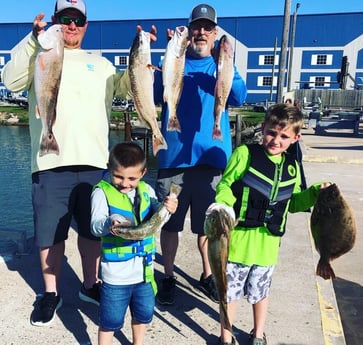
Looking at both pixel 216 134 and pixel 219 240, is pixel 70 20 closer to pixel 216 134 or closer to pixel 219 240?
pixel 216 134

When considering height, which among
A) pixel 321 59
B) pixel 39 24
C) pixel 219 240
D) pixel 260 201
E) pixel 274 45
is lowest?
pixel 219 240

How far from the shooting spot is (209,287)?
351 cm

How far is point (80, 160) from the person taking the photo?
2.96 metres

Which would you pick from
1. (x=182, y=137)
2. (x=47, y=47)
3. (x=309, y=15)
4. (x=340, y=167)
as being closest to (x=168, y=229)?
(x=182, y=137)

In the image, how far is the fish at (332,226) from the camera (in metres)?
2.49

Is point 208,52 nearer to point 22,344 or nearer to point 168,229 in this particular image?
point 168,229

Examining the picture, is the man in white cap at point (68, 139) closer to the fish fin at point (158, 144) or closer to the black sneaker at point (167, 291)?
the fish fin at point (158, 144)

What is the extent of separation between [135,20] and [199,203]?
53.7 m

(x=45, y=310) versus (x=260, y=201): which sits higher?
(x=260, y=201)

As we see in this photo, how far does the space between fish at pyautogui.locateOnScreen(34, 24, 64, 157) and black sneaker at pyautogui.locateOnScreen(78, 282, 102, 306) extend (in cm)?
123

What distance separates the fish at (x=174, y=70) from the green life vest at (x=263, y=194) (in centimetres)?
64

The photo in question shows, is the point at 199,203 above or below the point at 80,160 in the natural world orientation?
below

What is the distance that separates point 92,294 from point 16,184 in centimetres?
1165

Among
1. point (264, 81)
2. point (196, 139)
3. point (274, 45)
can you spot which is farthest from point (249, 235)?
point (264, 81)
